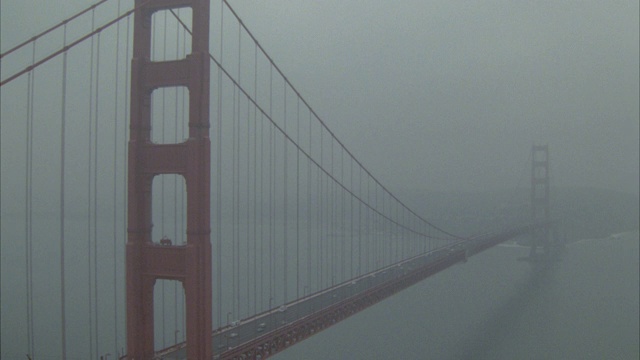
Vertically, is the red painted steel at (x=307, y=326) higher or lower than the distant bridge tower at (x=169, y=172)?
lower

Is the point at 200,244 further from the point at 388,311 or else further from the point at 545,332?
the point at 545,332

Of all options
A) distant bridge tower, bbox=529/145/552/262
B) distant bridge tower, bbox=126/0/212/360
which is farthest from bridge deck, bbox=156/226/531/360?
distant bridge tower, bbox=529/145/552/262

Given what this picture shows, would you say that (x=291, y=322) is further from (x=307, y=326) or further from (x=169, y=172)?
(x=169, y=172)

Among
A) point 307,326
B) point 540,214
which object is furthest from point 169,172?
point 540,214

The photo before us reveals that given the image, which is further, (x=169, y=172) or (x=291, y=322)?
(x=291, y=322)

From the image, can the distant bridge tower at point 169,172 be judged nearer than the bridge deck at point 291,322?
Yes

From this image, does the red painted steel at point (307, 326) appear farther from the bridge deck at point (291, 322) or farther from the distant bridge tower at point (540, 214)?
the distant bridge tower at point (540, 214)

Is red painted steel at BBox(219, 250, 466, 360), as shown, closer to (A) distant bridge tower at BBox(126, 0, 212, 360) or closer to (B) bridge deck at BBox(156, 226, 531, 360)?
(B) bridge deck at BBox(156, 226, 531, 360)

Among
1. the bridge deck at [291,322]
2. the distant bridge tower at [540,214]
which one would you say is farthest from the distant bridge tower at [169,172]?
the distant bridge tower at [540,214]
